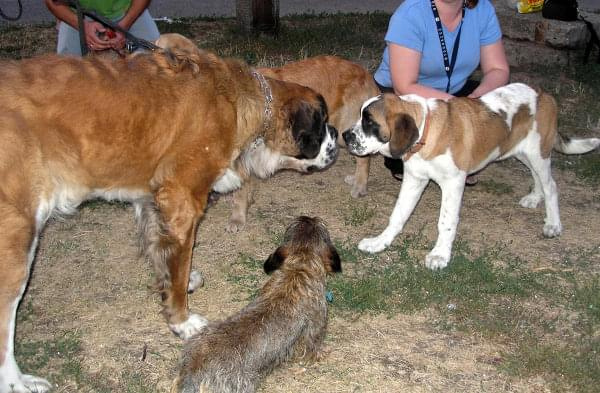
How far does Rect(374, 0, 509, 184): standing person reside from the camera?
5.38m

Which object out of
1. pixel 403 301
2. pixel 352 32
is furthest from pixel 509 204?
pixel 352 32

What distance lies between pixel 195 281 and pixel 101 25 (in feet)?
8.11

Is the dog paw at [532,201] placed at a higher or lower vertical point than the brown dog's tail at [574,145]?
lower

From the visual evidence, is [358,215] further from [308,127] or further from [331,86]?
[308,127]

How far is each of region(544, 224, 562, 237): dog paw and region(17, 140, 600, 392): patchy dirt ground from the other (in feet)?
0.23

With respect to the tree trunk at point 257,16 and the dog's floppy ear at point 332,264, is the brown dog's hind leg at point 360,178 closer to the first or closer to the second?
the dog's floppy ear at point 332,264

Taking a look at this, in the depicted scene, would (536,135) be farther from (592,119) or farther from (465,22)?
(592,119)

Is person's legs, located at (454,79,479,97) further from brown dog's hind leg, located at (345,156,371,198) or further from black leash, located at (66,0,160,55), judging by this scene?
black leash, located at (66,0,160,55)

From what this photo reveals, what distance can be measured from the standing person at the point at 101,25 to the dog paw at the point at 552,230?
12.2ft

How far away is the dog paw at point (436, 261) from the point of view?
488 centimetres

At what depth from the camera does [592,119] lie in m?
7.63

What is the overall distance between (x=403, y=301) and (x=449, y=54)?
2202 millimetres

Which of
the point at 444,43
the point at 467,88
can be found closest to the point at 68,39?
the point at 444,43

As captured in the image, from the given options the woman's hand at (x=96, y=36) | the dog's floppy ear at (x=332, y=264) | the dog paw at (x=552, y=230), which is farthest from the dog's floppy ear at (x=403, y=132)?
the woman's hand at (x=96, y=36)
